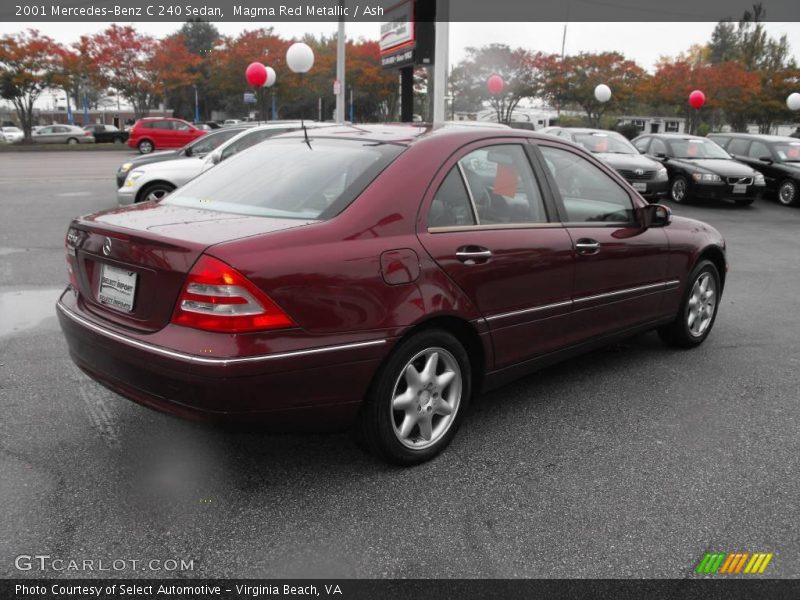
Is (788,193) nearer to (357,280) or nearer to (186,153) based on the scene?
(186,153)

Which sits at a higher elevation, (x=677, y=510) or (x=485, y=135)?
(x=485, y=135)

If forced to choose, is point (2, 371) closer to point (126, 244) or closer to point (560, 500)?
point (126, 244)

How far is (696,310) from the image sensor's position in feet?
17.6

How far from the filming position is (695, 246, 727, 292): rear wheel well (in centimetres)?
532

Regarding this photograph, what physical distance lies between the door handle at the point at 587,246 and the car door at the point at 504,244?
0.08m

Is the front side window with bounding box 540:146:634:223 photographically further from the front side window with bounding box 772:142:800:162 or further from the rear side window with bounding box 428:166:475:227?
the front side window with bounding box 772:142:800:162

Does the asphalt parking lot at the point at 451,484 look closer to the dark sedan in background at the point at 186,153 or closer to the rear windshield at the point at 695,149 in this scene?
the dark sedan in background at the point at 186,153

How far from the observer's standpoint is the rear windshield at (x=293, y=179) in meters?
3.25

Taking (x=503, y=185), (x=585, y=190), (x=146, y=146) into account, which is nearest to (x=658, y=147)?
(x=585, y=190)

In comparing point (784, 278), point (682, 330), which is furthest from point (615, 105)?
point (682, 330)

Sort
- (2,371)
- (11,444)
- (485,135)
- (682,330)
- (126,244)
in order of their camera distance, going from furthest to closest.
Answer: (682,330)
(2,371)
(485,135)
(11,444)
(126,244)

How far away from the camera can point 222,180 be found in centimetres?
383

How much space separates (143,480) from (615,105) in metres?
43.6
